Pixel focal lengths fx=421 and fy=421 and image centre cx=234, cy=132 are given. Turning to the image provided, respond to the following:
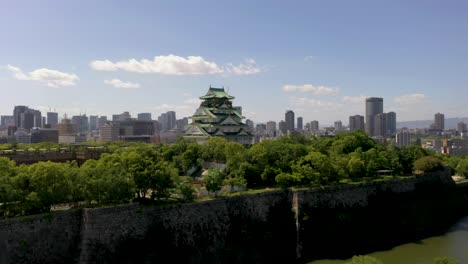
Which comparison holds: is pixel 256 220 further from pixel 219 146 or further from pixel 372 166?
pixel 372 166

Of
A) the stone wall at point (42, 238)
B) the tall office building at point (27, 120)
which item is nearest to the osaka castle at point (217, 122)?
the stone wall at point (42, 238)

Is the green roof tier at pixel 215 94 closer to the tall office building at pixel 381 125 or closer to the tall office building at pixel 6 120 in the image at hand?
the tall office building at pixel 381 125

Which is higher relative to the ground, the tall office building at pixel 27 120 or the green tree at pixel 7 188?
the tall office building at pixel 27 120

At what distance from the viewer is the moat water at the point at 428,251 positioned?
2308cm

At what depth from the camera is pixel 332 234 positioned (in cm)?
2531

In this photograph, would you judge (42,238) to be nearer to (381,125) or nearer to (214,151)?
(214,151)

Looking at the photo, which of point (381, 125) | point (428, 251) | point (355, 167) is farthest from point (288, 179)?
point (381, 125)

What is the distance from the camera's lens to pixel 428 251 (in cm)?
2475

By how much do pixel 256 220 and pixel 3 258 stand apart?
1250cm

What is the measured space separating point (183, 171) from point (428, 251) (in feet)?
55.9

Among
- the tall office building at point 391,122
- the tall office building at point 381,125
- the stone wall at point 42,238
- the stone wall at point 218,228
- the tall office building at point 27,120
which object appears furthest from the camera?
the tall office building at point 391,122

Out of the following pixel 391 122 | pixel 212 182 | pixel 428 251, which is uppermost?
pixel 391 122

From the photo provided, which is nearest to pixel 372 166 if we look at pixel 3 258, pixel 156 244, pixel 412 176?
pixel 412 176

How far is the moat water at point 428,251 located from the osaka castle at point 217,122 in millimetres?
20489
